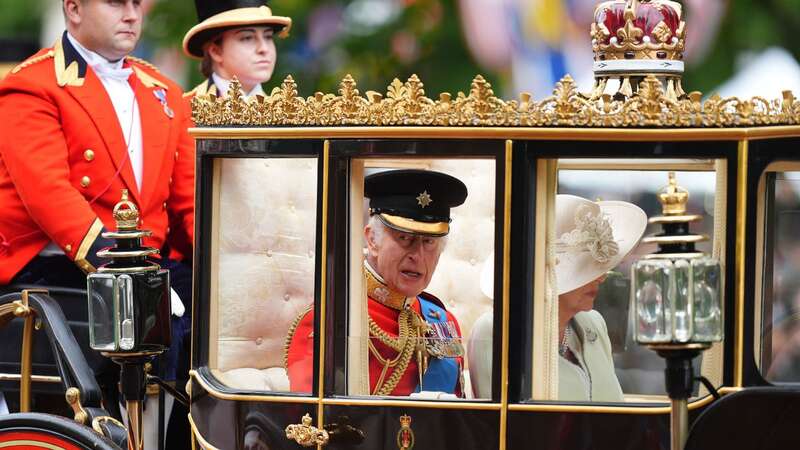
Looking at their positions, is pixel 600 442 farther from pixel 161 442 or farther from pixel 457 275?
pixel 161 442

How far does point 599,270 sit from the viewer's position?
5.37 metres

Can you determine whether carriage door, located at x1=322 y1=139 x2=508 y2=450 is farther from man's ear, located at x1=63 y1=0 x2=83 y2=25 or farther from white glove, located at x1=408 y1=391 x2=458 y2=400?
man's ear, located at x1=63 y1=0 x2=83 y2=25

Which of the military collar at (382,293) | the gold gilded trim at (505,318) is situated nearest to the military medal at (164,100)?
the military collar at (382,293)

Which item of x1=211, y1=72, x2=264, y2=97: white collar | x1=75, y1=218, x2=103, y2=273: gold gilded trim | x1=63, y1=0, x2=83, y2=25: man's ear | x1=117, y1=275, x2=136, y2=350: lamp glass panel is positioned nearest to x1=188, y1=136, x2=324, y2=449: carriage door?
x1=117, y1=275, x2=136, y2=350: lamp glass panel

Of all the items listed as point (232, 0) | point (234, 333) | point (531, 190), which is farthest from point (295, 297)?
point (232, 0)

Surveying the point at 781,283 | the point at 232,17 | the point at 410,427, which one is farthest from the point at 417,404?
the point at 232,17

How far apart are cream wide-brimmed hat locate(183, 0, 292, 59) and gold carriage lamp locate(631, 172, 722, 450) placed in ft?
8.21

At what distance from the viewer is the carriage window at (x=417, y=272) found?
543 cm

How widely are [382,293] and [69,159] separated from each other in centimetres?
144

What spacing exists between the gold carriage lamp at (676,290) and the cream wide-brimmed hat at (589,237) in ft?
1.43

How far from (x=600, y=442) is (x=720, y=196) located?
2.42ft

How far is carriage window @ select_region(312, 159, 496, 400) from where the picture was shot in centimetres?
543

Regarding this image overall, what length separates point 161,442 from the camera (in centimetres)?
606

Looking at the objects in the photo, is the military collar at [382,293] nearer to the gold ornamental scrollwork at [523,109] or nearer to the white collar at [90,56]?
the gold ornamental scrollwork at [523,109]
